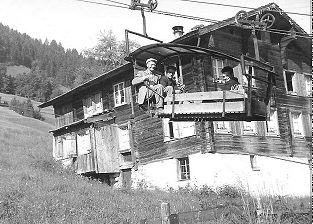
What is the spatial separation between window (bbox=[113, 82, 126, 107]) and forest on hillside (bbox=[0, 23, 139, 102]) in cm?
2616

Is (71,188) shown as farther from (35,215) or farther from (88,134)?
(88,134)

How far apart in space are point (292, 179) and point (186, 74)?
8.28 meters

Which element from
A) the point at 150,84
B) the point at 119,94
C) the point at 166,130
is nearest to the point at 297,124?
the point at 166,130

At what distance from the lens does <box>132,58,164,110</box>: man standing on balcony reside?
9.63 metres

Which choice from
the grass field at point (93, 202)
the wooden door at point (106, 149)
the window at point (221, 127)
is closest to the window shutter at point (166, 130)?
Result: the window at point (221, 127)

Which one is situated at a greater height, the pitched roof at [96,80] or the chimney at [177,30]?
the chimney at [177,30]

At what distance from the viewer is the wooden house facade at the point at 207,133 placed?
21.6 meters

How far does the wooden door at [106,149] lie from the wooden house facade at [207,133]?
0.06 metres

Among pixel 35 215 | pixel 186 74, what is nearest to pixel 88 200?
pixel 35 215

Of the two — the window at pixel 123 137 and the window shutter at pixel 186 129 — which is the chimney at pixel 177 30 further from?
the window at pixel 123 137

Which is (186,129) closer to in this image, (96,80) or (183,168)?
(183,168)

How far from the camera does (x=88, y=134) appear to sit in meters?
28.6

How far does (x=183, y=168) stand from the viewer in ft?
75.7

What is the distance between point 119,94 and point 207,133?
8057 mm
